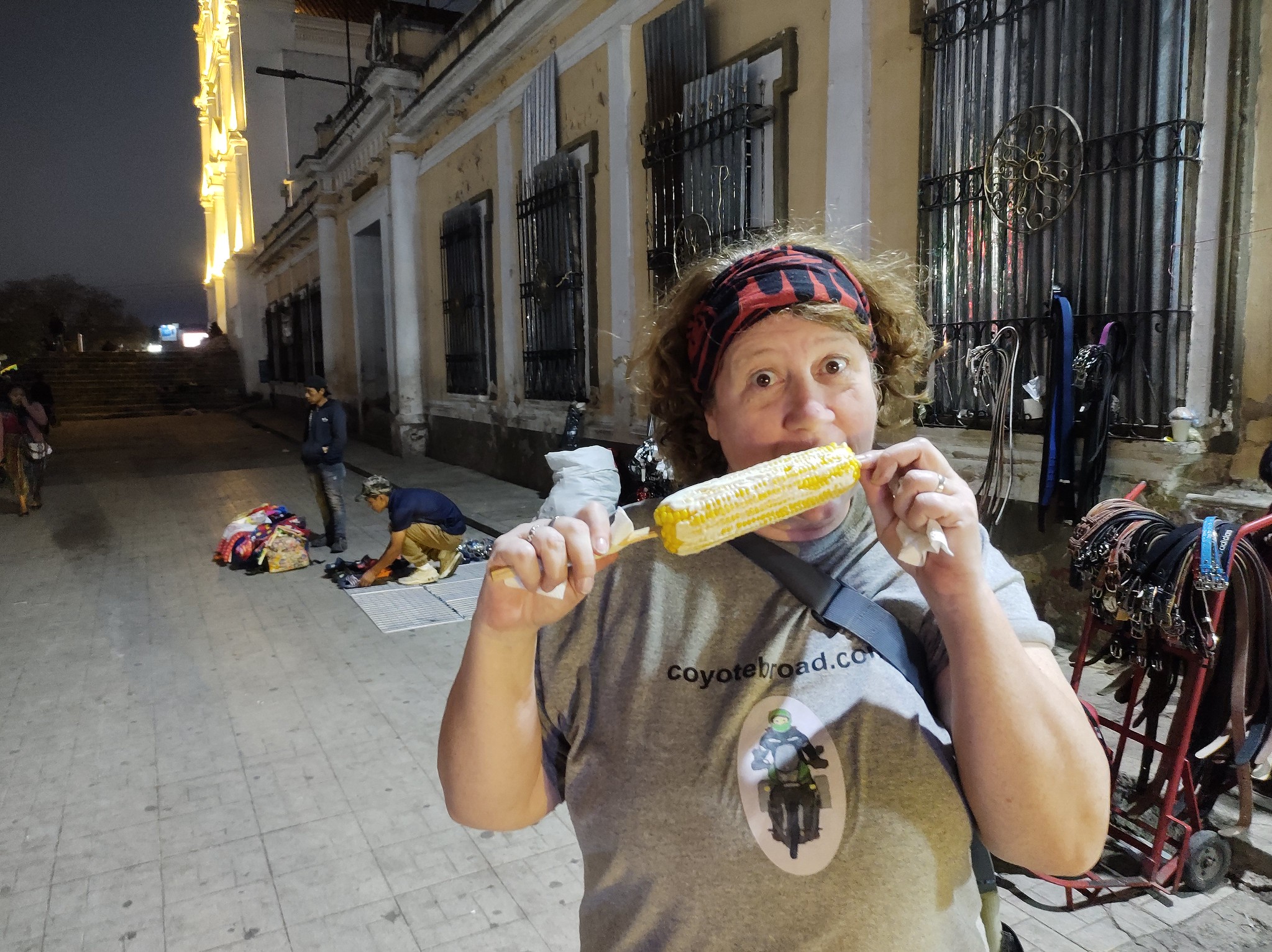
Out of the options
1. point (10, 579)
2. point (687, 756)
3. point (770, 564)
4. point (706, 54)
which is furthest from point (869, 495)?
point (10, 579)

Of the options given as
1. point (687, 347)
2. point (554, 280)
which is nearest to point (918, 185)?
point (687, 347)

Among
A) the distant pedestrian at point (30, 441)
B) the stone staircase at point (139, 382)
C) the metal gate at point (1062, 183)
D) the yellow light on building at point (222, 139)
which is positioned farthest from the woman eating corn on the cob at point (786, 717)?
the yellow light on building at point (222, 139)

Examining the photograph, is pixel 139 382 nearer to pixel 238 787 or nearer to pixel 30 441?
pixel 30 441

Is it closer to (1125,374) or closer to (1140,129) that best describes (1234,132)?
(1140,129)

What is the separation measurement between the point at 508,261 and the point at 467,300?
1721 mm

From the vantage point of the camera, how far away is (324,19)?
97.1 feet

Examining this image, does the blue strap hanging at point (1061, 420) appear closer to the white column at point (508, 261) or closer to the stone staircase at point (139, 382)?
the white column at point (508, 261)

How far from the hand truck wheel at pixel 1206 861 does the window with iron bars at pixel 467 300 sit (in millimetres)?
10687

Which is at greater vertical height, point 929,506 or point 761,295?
point 761,295

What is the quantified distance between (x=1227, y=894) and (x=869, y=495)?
282cm

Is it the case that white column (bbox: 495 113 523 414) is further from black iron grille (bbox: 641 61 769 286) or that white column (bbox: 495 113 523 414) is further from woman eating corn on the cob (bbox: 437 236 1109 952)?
woman eating corn on the cob (bbox: 437 236 1109 952)

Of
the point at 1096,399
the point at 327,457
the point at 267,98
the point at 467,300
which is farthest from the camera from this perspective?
the point at 267,98

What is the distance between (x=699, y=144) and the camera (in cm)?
733

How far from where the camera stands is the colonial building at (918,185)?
13.2 feet
